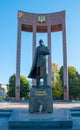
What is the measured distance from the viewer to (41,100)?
9031 millimetres

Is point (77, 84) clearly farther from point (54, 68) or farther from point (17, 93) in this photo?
point (17, 93)

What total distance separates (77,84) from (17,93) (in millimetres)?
13039

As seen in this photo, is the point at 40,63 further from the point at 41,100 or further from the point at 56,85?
the point at 56,85

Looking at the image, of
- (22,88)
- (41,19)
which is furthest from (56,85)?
(41,19)

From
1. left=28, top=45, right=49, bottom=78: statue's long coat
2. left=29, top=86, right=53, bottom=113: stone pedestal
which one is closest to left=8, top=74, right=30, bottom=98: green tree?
left=28, top=45, right=49, bottom=78: statue's long coat

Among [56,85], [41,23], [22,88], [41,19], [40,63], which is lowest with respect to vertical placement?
[22,88]

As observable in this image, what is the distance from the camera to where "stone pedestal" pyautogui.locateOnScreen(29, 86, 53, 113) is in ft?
29.5

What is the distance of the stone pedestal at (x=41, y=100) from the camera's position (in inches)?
354

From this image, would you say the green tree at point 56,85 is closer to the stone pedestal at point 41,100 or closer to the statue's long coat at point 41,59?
the statue's long coat at point 41,59

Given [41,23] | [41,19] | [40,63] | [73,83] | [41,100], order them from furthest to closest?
[73,83], [41,19], [41,23], [40,63], [41,100]

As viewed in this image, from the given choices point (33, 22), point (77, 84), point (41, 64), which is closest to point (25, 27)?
point (33, 22)

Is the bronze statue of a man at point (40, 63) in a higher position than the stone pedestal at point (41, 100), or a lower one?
higher

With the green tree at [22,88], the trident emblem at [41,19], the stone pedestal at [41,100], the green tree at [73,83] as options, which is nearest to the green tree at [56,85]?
the green tree at [73,83]

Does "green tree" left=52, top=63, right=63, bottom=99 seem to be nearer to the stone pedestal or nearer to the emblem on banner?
the emblem on banner
